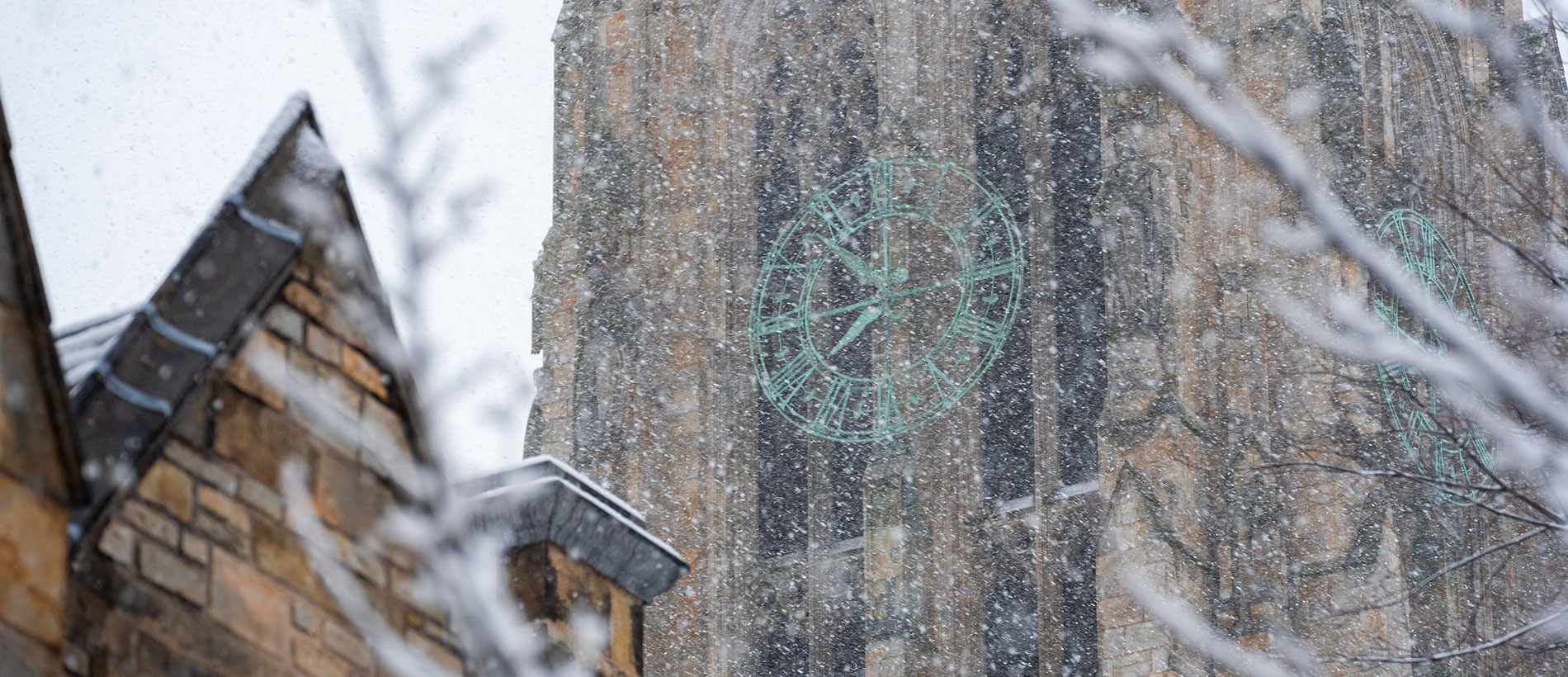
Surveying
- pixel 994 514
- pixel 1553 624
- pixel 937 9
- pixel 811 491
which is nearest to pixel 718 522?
pixel 811 491

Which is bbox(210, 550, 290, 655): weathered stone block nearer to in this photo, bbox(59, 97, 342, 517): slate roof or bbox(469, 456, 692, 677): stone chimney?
bbox(59, 97, 342, 517): slate roof

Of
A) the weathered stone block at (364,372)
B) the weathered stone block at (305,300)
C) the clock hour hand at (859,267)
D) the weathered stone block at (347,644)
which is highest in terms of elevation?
the clock hour hand at (859,267)

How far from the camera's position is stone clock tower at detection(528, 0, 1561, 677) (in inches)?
936

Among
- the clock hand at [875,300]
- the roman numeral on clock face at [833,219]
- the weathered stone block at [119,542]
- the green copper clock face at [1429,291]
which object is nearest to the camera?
the weathered stone block at [119,542]

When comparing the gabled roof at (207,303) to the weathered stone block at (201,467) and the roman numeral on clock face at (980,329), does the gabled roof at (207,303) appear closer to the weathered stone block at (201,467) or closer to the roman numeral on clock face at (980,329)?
the weathered stone block at (201,467)

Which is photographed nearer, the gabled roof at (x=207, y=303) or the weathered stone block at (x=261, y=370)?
the gabled roof at (x=207, y=303)

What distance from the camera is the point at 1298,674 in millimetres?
7906

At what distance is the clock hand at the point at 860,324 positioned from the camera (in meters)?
26.8

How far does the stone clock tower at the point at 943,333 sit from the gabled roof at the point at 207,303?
49.3ft

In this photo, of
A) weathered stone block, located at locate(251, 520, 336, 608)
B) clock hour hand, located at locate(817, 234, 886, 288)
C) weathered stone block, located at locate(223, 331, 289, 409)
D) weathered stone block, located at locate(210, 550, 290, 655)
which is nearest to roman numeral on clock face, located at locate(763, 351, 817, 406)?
clock hour hand, located at locate(817, 234, 886, 288)

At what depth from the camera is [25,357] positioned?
6.36 metres

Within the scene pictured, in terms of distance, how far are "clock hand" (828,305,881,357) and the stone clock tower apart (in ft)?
0.06

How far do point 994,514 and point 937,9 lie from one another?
5.06 meters

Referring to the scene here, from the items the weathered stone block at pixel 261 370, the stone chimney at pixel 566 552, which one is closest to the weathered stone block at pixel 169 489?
the weathered stone block at pixel 261 370
